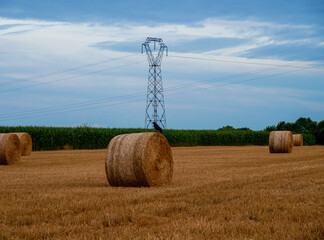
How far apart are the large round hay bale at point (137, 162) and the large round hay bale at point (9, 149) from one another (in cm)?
1077

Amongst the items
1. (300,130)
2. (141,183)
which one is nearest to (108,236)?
(141,183)

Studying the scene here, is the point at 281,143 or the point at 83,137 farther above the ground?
the point at 83,137

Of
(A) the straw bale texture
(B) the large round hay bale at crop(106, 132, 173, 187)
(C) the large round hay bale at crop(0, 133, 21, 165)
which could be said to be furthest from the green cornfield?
(B) the large round hay bale at crop(106, 132, 173, 187)

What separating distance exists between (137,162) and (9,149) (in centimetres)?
1195

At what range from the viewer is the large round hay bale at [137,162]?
1112 cm

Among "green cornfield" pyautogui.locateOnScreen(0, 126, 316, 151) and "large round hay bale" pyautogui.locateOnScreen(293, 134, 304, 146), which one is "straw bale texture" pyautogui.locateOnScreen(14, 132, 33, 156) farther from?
"large round hay bale" pyautogui.locateOnScreen(293, 134, 304, 146)

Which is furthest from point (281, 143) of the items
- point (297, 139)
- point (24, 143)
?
point (297, 139)

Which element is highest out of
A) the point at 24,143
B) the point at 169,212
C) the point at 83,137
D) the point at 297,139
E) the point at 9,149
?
the point at 83,137

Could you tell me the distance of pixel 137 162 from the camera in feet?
36.5

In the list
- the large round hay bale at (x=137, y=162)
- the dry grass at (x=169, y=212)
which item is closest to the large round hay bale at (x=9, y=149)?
the dry grass at (x=169, y=212)

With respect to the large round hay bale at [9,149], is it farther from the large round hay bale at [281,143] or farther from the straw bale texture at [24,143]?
the large round hay bale at [281,143]

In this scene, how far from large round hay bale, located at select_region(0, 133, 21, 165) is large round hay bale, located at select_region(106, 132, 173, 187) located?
1077cm

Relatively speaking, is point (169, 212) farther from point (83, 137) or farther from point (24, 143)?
point (83, 137)

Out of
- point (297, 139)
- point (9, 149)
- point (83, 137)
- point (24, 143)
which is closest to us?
point (9, 149)
